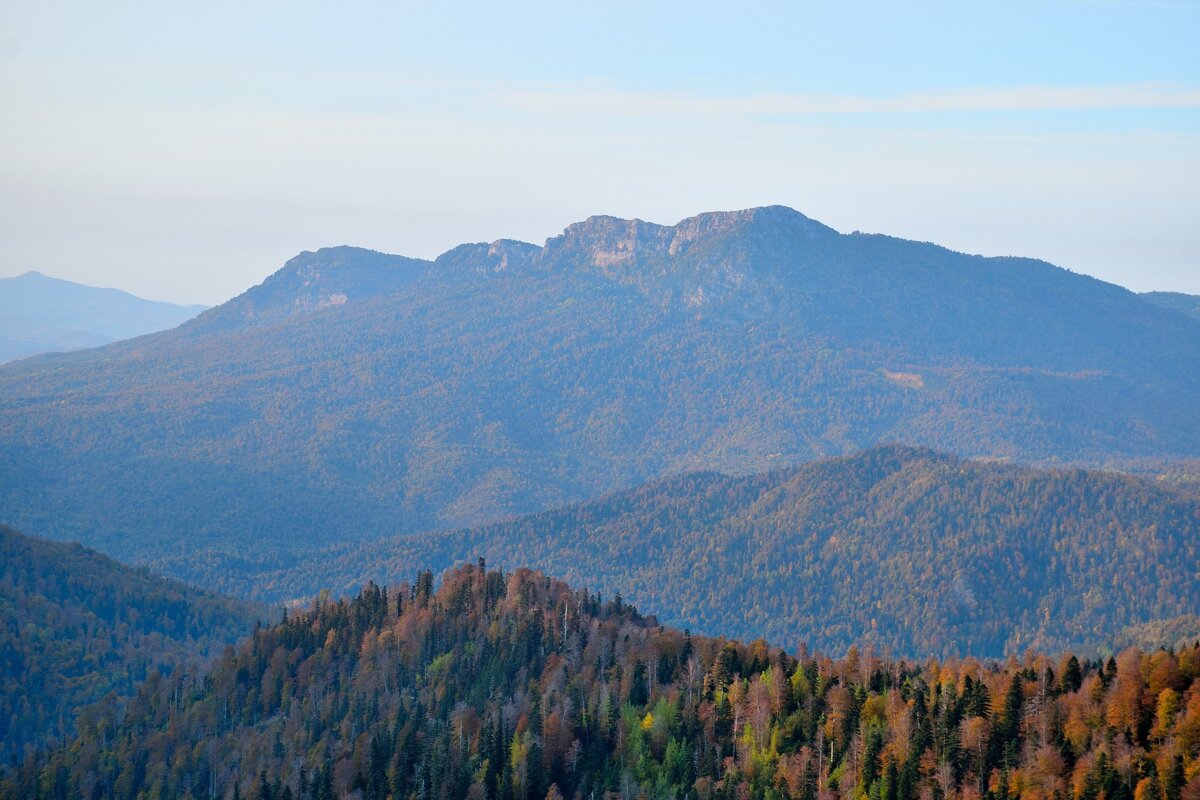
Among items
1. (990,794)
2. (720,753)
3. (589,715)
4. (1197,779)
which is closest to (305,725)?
(589,715)

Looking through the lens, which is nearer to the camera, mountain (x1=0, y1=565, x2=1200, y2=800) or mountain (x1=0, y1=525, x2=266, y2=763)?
mountain (x1=0, y1=565, x2=1200, y2=800)

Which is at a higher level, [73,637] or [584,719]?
[584,719]

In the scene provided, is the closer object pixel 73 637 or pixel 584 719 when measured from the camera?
pixel 584 719

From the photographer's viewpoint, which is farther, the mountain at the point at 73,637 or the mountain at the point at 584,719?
the mountain at the point at 73,637
